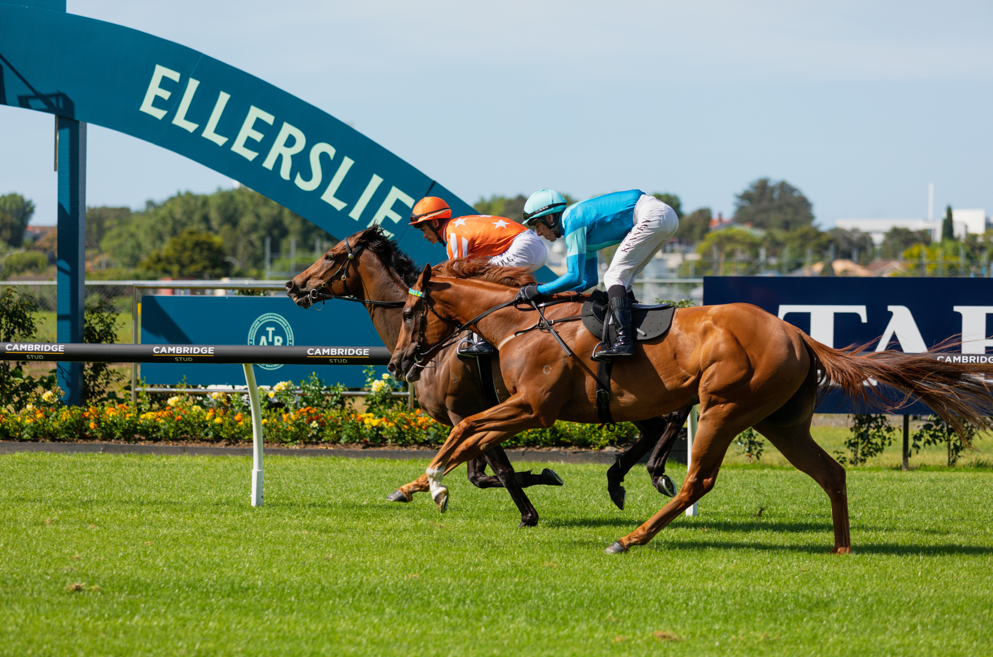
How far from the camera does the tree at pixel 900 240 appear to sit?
9244 centimetres

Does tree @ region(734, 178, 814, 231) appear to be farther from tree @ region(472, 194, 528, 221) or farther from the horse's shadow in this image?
the horse's shadow

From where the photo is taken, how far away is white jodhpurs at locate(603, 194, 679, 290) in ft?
18.7

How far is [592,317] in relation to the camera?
5.65 meters

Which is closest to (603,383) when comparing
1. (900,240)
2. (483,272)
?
(483,272)

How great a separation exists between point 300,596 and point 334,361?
2614mm

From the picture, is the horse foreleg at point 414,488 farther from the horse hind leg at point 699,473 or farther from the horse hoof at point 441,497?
the horse hind leg at point 699,473

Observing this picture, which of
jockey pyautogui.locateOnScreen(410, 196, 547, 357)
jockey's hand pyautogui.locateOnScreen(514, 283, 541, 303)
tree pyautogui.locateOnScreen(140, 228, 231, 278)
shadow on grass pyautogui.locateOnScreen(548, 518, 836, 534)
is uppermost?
tree pyautogui.locateOnScreen(140, 228, 231, 278)

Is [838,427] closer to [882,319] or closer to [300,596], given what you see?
[882,319]

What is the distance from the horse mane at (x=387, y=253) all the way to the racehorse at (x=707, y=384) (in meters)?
1.46

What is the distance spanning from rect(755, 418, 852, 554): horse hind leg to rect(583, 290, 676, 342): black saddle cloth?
0.90 m

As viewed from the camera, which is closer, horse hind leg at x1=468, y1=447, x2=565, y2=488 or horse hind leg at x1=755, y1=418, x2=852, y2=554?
horse hind leg at x1=755, y1=418, x2=852, y2=554

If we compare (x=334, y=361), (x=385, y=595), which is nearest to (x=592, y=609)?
(x=385, y=595)

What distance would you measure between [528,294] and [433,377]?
Answer: 43.5 inches

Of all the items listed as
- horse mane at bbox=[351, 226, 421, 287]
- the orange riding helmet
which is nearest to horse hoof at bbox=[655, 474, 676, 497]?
horse mane at bbox=[351, 226, 421, 287]
